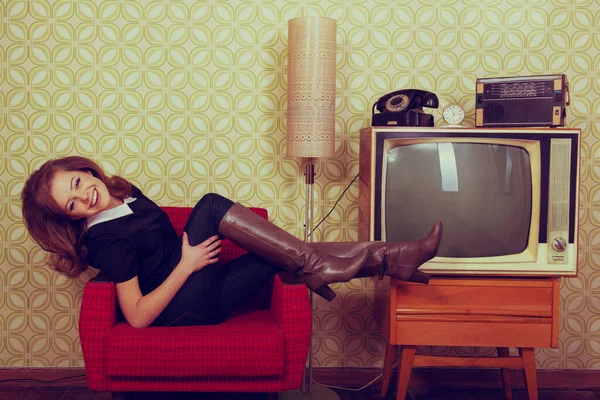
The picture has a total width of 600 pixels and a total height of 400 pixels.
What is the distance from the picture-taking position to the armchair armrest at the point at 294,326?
76.5 inches

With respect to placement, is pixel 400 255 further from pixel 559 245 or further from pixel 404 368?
pixel 559 245

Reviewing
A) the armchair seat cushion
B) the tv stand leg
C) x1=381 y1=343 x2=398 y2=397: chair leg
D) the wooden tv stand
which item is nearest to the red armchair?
the armchair seat cushion

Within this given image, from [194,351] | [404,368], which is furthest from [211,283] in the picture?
[404,368]

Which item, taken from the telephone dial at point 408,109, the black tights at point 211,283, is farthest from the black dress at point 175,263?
the telephone dial at point 408,109

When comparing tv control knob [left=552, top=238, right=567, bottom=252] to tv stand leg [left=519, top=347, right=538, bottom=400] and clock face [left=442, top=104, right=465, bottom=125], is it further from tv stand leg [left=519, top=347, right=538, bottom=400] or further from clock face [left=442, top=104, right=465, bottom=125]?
clock face [left=442, top=104, right=465, bottom=125]

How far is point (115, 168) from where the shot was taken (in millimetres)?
2621

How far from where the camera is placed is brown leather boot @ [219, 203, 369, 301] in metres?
2.04

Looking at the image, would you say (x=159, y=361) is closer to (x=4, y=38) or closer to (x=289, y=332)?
(x=289, y=332)

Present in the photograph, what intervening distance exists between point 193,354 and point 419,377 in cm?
115

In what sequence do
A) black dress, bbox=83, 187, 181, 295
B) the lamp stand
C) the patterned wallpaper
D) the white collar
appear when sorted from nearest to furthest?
black dress, bbox=83, 187, 181, 295
the white collar
the lamp stand
the patterned wallpaper

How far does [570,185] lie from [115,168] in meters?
1.74

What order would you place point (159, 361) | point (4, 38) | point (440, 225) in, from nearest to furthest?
1. point (159, 361)
2. point (440, 225)
3. point (4, 38)

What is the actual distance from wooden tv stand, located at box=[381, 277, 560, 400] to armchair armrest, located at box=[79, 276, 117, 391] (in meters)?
0.93

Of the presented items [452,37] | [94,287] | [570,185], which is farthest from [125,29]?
[570,185]
